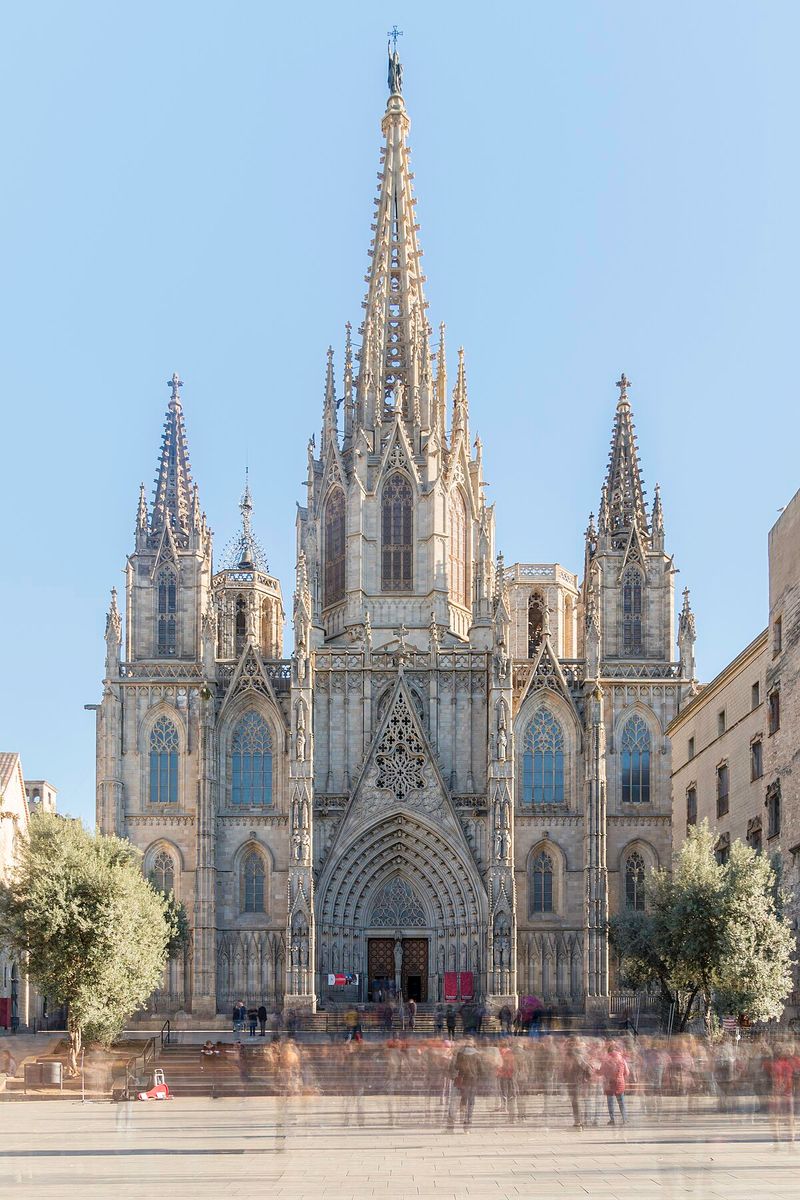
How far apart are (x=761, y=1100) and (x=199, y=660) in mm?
40942

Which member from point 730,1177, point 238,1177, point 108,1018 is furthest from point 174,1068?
point 730,1177

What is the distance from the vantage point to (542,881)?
72.4 metres

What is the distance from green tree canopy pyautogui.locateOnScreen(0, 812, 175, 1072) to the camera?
171 ft

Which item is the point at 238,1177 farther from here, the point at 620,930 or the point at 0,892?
the point at 620,930

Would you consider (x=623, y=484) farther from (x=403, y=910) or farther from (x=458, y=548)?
(x=403, y=910)

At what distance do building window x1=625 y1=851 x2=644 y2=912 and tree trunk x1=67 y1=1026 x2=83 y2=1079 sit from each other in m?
27.4

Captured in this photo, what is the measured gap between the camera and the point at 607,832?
2869 inches

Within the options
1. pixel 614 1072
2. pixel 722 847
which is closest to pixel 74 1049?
pixel 614 1072

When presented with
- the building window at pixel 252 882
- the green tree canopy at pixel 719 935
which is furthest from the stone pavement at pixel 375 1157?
the building window at pixel 252 882

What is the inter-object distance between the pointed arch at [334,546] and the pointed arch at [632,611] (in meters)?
12.7

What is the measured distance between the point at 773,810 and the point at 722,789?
334 inches

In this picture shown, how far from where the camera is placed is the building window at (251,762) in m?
72.6

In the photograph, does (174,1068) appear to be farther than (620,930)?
No

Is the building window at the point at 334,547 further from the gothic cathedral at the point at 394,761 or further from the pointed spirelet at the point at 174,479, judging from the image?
the pointed spirelet at the point at 174,479
